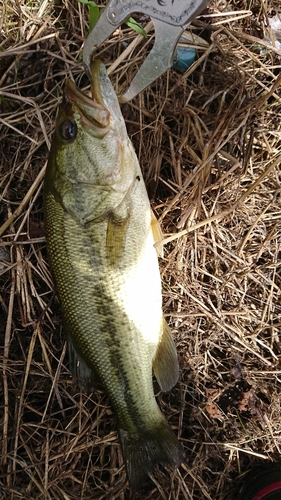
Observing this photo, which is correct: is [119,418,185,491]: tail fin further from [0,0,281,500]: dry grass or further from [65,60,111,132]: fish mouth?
[65,60,111,132]: fish mouth

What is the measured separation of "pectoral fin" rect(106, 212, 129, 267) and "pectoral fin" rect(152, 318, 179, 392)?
57 centimetres

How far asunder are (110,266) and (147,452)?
1.03 m

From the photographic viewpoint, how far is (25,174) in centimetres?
267

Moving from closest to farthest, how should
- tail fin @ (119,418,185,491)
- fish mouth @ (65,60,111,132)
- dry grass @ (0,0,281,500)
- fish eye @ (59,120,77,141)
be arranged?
fish mouth @ (65,60,111,132) → fish eye @ (59,120,77,141) → tail fin @ (119,418,185,491) → dry grass @ (0,0,281,500)

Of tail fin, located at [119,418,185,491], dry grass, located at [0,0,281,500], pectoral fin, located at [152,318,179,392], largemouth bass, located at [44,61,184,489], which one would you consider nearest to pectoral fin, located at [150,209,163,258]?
largemouth bass, located at [44,61,184,489]

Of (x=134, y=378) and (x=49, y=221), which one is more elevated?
(x=49, y=221)

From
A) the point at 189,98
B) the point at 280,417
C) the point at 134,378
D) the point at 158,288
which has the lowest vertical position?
the point at 280,417

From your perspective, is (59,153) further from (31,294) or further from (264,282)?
(264,282)

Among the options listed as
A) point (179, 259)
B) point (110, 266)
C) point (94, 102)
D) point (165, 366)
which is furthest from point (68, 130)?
point (165, 366)

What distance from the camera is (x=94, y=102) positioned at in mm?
1771

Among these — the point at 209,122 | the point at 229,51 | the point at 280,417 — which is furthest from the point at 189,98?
the point at 280,417

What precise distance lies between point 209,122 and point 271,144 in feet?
1.42

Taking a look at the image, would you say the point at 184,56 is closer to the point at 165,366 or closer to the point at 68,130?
the point at 68,130

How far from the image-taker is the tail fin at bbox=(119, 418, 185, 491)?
2115mm
